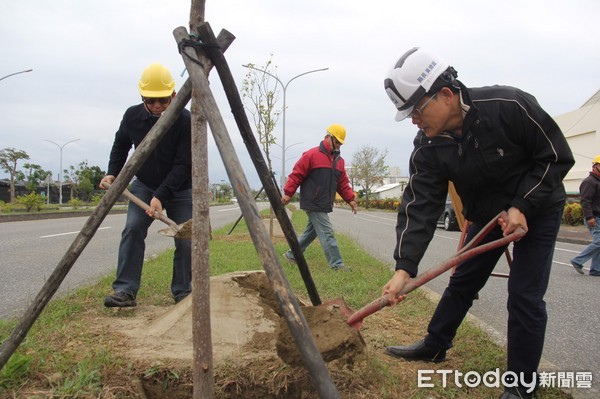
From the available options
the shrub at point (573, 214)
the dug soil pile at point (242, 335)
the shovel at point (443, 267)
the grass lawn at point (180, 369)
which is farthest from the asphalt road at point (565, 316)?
the shrub at point (573, 214)

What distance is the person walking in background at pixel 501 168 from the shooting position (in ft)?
7.82

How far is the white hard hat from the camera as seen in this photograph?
2.39 m

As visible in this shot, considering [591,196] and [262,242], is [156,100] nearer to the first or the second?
[262,242]

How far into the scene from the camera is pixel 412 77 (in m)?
2.39

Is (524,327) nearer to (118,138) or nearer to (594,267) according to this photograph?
(118,138)

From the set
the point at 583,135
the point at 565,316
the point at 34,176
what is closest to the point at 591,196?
the point at 565,316

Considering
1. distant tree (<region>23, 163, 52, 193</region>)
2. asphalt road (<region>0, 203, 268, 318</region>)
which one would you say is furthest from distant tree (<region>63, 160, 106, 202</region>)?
asphalt road (<region>0, 203, 268, 318</region>)

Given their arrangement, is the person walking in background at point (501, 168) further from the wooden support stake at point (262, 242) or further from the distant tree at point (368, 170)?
the distant tree at point (368, 170)

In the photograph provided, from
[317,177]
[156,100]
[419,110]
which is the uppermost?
[156,100]

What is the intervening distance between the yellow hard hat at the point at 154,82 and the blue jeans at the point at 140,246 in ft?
2.77

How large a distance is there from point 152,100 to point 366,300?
252cm

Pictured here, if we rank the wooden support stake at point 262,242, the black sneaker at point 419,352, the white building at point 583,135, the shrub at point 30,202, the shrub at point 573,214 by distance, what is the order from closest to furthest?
the wooden support stake at point 262,242, the black sneaker at point 419,352, the shrub at point 573,214, the shrub at point 30,202, the white building at point 583,135

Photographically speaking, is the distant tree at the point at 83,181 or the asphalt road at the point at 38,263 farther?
the distant tree at the point at 83,181

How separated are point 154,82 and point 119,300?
1696mm
